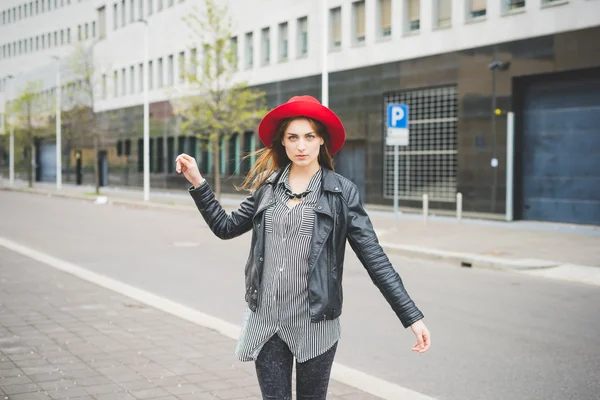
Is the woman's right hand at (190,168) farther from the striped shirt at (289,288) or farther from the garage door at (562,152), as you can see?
the garage door at (562,152)

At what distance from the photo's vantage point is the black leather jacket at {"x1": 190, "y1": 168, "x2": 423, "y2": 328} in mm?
3268

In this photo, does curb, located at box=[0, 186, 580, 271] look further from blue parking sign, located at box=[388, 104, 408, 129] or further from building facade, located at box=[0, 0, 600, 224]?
building facade, located at box=[0, 0, 600, 224]

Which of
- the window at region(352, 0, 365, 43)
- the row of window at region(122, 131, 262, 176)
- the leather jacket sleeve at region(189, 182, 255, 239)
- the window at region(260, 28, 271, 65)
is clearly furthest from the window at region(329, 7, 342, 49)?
the leather jacket sleeve at region(189, 182, 255, 239)

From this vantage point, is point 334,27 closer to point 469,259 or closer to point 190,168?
point 469,259

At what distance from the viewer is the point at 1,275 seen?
11211mm

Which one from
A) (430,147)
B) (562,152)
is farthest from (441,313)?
(430,147)

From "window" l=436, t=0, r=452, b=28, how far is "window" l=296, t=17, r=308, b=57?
8107mm

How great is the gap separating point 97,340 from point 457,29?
65.1ft

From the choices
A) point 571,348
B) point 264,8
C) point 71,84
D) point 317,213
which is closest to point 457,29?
point 264,8

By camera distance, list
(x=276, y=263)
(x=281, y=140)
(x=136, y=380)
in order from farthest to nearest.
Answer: (x=136, y=380) → (x=281, y=140) → (x=276, y=263)

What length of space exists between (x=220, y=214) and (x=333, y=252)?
0.55 meters

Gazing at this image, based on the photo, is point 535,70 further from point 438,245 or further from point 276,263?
point 276,263

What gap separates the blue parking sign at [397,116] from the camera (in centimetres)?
1875

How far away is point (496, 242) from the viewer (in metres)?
16.9
